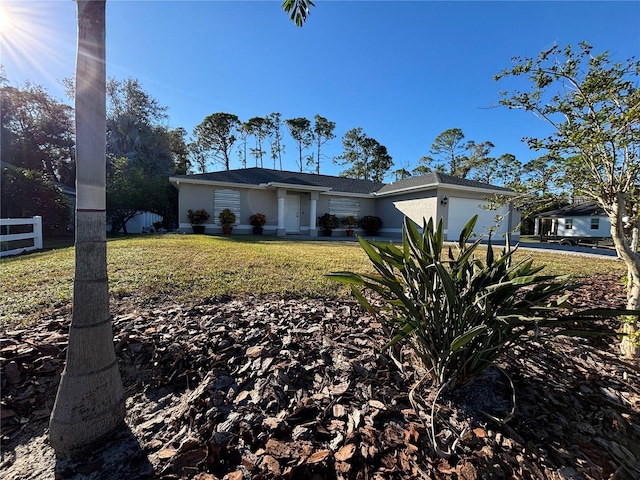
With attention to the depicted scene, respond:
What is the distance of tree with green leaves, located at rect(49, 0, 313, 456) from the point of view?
1.25 meters

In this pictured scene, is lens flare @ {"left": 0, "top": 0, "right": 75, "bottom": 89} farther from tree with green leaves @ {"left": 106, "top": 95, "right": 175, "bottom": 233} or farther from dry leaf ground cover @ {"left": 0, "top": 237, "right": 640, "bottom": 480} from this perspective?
tree with green leaves @ {"left": 106, "top": 95, "right": 175, "bottom": 233}

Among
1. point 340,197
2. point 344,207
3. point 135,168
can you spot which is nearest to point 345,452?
point 340,197

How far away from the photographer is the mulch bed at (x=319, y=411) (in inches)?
45.3

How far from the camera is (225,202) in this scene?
14461 millimetres

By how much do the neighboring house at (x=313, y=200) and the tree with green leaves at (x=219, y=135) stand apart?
16679 mm

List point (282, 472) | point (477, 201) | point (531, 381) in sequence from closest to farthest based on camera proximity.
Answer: point (282, 472)
point (531, 381)
point (477, 201)

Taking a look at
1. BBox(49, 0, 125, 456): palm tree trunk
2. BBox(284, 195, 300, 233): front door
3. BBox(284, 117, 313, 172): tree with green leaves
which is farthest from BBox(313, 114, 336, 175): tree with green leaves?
BBox(49, 0, 125, 456): palm tree trunk

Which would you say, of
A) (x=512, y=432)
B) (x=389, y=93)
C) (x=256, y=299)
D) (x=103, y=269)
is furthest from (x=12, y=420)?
(x=389, y=93)

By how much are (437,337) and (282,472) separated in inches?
38.4

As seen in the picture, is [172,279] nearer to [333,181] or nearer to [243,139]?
[333,181]

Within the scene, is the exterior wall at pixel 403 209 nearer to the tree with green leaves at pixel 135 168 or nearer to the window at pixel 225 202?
the window at pixel 225 202

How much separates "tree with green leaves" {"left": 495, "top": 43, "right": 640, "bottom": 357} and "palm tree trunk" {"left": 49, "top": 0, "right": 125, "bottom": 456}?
285 centimetres

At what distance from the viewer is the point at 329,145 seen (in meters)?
33.1

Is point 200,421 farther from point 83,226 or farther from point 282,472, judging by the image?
point 83,226
